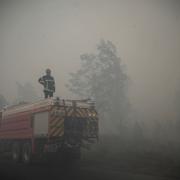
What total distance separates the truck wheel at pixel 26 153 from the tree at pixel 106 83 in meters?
9.84

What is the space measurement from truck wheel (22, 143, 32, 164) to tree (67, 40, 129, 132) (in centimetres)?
984

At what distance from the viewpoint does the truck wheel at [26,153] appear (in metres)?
11.0

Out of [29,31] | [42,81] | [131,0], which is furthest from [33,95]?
[42,81]

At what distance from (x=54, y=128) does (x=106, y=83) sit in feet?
39.4

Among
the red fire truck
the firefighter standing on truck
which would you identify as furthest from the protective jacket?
the red fire truck

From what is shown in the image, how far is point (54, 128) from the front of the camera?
32.4ft

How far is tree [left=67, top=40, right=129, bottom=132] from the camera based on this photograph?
21.3m

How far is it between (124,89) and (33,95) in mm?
12333

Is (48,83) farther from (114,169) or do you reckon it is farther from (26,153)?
(114,169)

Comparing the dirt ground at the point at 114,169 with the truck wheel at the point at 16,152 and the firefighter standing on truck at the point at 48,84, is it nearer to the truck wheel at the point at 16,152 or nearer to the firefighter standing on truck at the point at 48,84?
the truck wheel at the point at 16,152

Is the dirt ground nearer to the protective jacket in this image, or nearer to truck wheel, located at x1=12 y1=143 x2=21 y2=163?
truck wheel, located at x1=12 y1=143 x2=21 y2=163

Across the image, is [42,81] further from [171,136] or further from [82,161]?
[171,136]

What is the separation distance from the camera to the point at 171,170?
27.3 feet

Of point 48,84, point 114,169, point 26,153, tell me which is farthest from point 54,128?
point 48,84
